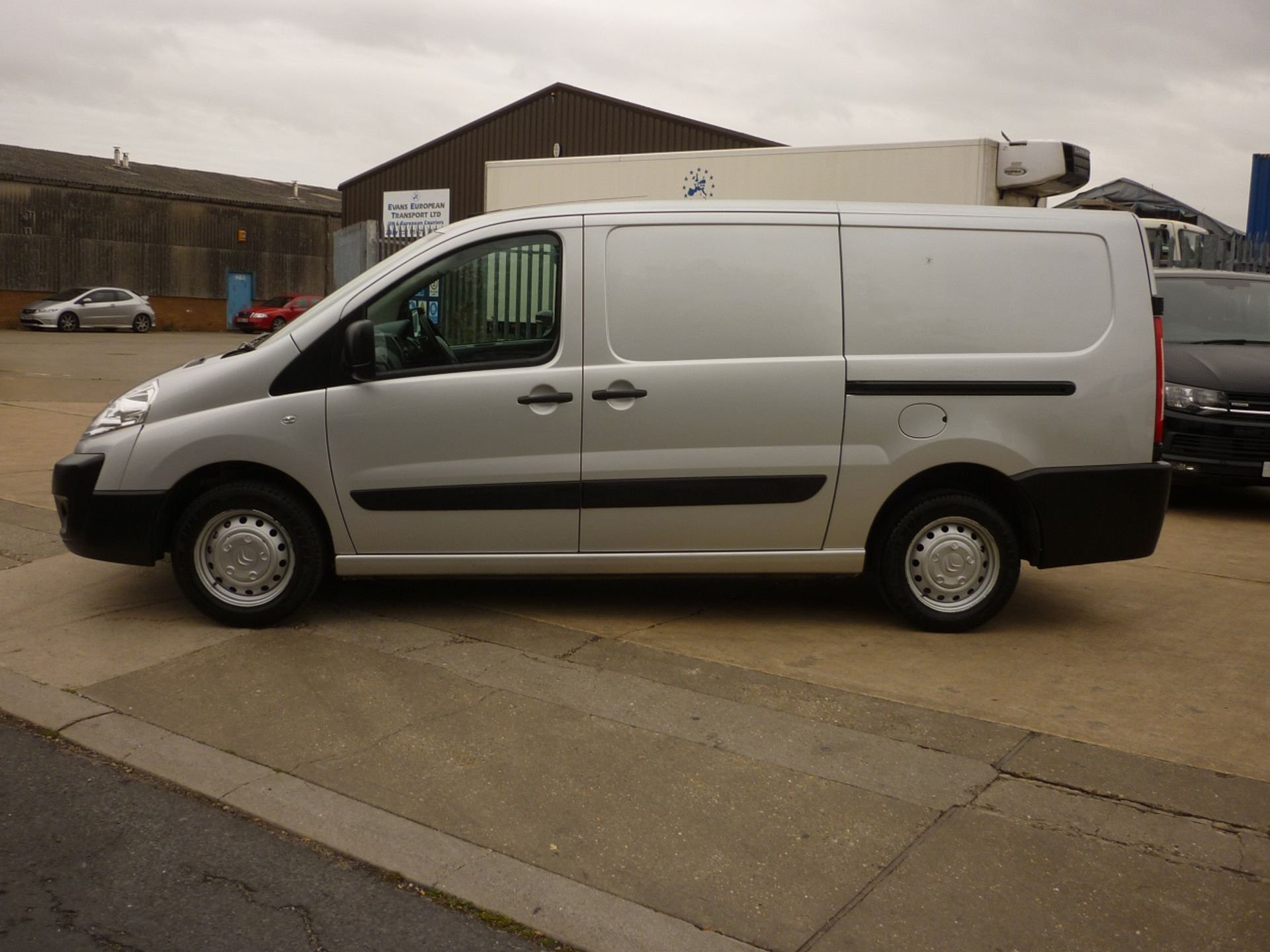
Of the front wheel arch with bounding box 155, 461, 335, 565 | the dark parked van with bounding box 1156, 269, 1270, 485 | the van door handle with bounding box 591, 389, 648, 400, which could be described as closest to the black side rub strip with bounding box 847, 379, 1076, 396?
the van door handle with bounding box 591, 389, 648, 400

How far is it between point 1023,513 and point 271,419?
341cm

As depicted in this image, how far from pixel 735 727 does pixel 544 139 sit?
30.4m

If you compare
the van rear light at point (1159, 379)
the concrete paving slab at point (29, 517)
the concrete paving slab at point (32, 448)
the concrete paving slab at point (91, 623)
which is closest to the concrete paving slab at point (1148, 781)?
the van rear light at point (1159, 379)

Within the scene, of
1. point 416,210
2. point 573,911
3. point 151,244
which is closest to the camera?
point 573,911

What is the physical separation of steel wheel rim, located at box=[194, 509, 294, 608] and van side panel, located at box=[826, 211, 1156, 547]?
2.53m

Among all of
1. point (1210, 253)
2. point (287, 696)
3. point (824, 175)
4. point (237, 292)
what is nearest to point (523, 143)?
point (237, 292)

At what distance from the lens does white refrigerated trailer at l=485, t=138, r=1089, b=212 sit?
10391 millimetres

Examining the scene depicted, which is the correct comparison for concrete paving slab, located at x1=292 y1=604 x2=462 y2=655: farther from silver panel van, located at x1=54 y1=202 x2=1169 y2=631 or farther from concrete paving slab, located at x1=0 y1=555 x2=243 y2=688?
concrete paving slab, located at x1=0 y1=555 x2=243 y2=688

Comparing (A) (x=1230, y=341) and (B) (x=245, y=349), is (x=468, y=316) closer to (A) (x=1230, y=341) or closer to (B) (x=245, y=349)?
(B) (x=245, y=349)

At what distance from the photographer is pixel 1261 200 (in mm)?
18703

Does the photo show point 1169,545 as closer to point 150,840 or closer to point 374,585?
point 374,585

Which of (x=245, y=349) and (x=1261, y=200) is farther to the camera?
(x=1261, y=200)

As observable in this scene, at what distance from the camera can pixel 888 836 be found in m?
3.77

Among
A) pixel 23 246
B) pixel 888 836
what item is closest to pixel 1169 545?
pixel 888 836
